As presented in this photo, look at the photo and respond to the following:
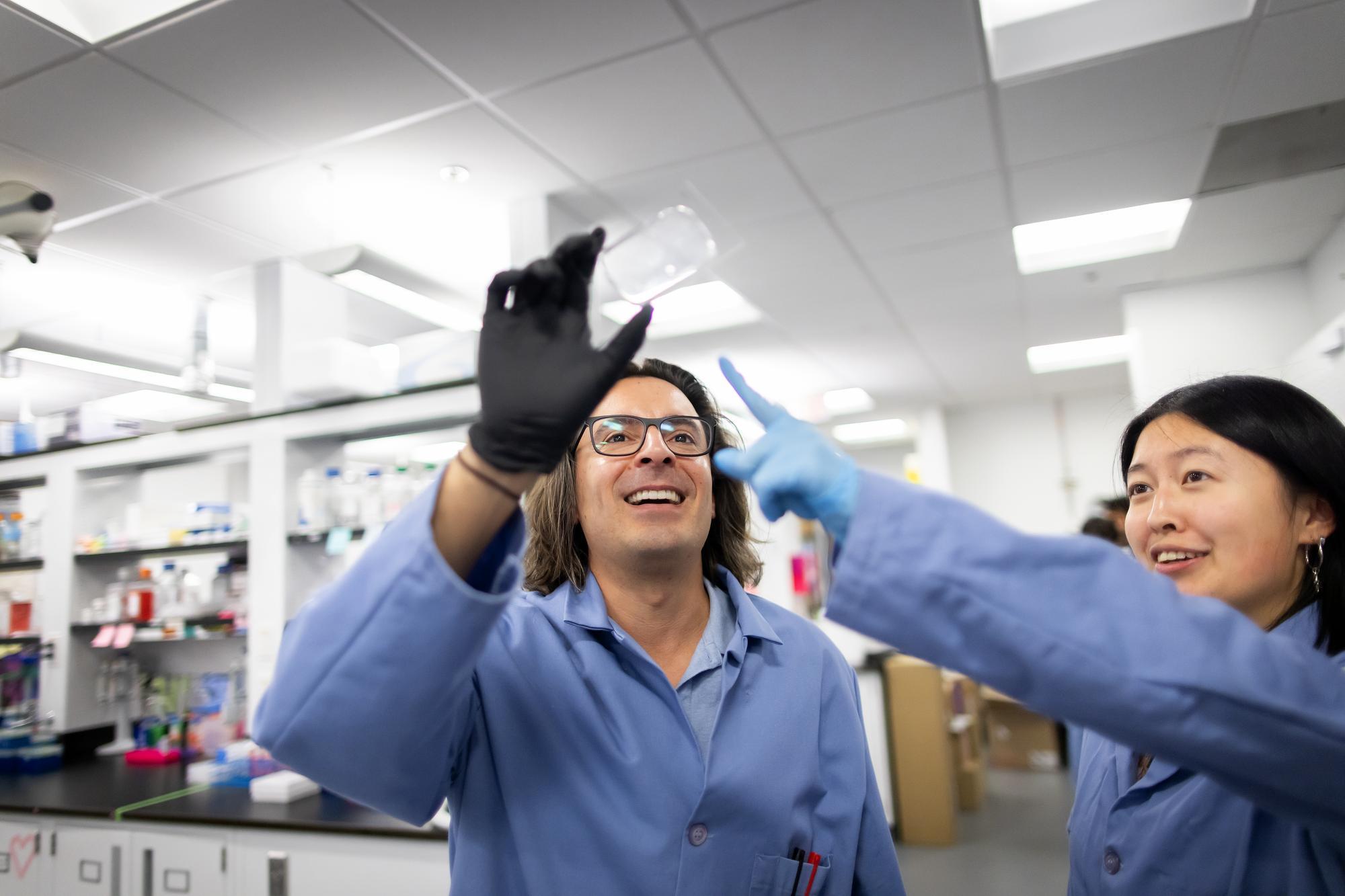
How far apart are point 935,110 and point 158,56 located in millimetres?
2264

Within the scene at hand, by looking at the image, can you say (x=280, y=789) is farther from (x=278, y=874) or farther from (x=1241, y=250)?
(x=1241, y=250)

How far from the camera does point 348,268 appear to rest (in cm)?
299

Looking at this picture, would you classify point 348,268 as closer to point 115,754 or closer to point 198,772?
point 198,772

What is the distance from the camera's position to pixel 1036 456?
809 centimetres

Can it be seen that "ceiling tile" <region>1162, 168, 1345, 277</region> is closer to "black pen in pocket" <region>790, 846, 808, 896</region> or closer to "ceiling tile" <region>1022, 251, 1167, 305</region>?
"ceiling tile" <region>1022, 251, 1167, 305</region>

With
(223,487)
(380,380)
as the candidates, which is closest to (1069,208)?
(380,380)

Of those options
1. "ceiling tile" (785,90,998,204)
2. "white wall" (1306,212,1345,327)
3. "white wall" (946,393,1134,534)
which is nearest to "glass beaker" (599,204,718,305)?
"ceiling tile" (785,90,998,204)

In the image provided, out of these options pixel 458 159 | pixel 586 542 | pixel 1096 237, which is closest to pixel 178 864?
pixel 586 542

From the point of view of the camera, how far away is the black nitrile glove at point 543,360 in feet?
2.49

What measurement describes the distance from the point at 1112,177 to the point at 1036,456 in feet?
17.7

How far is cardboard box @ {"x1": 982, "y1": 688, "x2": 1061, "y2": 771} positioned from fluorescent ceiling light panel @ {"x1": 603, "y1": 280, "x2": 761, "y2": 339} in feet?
11.1

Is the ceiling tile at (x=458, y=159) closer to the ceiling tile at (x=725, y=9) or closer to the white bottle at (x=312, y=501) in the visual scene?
the ceiling tile at (x=725, y=9)

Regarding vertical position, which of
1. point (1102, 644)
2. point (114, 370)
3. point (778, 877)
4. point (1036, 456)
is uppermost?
point (114, 370)

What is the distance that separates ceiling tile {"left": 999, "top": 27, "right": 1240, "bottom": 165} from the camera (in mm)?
2398
